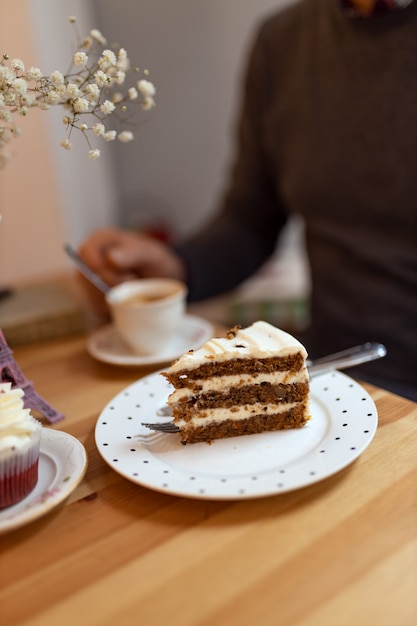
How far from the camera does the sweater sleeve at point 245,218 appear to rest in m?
1.62

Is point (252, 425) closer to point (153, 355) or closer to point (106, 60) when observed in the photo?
point (153, 355)

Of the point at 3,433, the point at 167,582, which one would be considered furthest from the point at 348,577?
the point at 3,433

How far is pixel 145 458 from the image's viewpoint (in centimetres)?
75

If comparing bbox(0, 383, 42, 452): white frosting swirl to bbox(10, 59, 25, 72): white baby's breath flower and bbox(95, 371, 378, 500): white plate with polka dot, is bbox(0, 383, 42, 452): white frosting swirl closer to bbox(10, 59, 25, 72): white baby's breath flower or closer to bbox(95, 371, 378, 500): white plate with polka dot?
bbox(95, 371, 378, 500): white plate with polka dot

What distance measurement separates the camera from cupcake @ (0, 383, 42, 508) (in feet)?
2.19

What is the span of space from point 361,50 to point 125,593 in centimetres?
124

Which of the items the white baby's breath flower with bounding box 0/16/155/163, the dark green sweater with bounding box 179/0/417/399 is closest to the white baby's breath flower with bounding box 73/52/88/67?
the white baby's breath flower with bounding box 0/16/155/163

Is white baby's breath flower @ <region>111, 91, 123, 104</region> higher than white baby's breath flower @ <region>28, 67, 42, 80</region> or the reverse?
the reverse

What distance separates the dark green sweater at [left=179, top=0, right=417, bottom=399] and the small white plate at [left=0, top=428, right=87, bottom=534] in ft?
2.32

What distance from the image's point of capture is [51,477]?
730 mm

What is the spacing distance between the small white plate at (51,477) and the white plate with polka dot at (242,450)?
0.13ft

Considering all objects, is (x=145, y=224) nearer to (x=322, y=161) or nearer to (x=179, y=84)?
(x=179, y=84)

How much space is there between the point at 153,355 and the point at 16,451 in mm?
490

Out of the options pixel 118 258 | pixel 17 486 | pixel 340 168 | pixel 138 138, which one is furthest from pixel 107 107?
pixel 138 138
